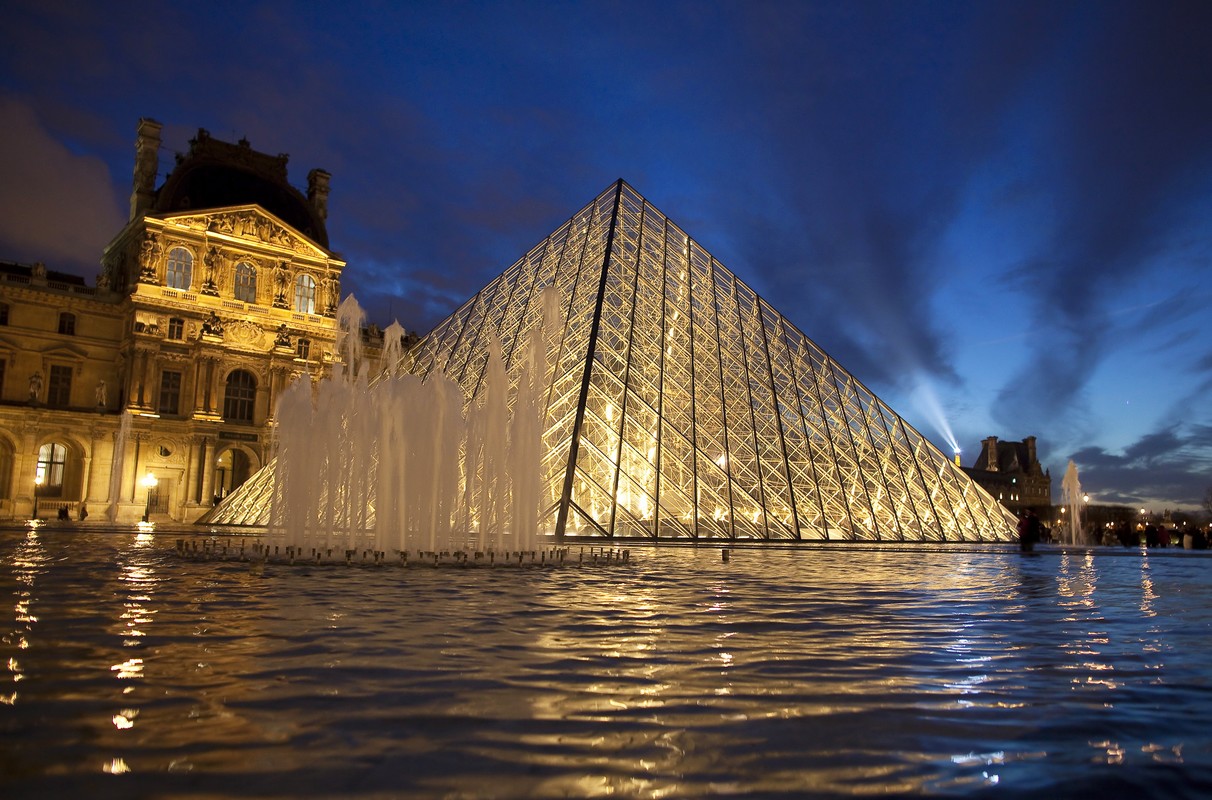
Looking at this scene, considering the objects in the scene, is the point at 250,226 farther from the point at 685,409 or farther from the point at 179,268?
the point at 685,409

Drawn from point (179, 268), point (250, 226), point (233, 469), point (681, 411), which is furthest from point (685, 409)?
point (250, 226)

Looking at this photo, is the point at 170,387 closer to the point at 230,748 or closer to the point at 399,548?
the point at 399,548

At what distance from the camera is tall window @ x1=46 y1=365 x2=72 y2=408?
136 feet

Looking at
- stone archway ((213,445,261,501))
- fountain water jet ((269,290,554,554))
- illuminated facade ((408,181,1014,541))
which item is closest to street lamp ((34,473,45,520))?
stone archway ((213,445,261,501))

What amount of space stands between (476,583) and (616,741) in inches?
288

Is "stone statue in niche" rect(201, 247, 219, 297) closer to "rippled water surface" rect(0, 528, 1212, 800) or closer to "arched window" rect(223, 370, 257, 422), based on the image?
"arched window" rect(223, 370, 257, 422)

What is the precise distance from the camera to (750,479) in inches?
918

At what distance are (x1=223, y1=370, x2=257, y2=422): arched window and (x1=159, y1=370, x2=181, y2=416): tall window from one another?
7.57ft

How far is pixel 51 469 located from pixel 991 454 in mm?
90282

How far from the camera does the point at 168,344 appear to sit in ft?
139

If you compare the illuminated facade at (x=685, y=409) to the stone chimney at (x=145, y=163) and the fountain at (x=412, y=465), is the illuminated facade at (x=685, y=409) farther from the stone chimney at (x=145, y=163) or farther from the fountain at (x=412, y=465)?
the stone chimney at (x=145, y=163)

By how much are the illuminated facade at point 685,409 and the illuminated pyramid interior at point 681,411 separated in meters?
0.05

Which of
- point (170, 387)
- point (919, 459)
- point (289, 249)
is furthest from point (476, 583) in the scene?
point (289, 249)

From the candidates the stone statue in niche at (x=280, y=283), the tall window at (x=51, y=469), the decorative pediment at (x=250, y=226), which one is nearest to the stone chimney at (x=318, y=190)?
the decorative pediment at (x=250, y=226)
